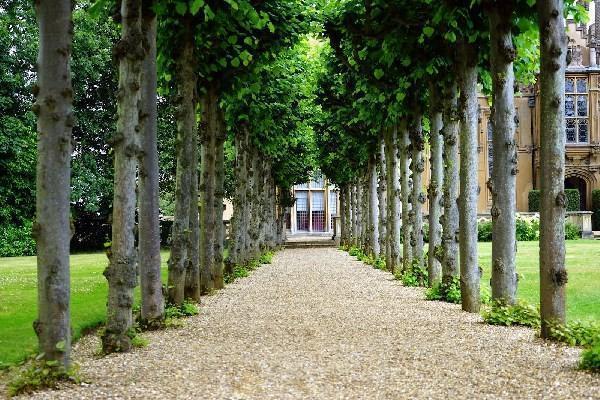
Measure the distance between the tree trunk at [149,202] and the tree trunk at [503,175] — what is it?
16.4ft

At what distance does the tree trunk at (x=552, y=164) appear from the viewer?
897 centimetres

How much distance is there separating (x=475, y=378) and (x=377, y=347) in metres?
2.19

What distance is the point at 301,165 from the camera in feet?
157

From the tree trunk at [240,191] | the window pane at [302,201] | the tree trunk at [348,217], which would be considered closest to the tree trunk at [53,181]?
the tree trunk at [240,191]

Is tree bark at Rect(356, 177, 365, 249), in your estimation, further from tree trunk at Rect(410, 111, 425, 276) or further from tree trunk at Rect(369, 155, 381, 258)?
tree trunk at Rect(410, 111, 425, 276)

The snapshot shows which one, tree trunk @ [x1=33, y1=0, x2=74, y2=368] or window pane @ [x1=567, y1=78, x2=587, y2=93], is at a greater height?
window pane @ [x1=567, y1=78, x2=587, y2=93]

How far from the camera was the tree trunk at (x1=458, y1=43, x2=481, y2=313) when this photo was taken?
41.4ft

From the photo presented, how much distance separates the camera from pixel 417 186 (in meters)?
19.2

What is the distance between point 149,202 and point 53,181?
4.07 m

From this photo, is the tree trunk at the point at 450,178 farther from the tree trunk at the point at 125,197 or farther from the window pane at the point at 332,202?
the window pane at the point at 332,202

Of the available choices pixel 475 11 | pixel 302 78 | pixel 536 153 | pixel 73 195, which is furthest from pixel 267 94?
pixel 536 153

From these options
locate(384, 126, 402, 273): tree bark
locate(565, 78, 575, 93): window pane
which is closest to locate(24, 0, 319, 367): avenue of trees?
locate(384, 126, 402, 273): tree bark

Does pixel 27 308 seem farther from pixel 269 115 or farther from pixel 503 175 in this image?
pixel 269 115

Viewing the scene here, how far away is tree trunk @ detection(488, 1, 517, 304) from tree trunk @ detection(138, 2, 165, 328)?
16.4ft
